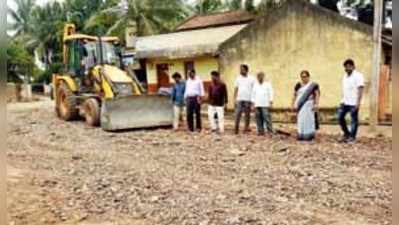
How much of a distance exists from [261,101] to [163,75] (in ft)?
44.0

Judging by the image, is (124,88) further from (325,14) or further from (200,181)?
(200,181)

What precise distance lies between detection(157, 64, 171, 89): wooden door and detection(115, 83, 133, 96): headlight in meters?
9.35

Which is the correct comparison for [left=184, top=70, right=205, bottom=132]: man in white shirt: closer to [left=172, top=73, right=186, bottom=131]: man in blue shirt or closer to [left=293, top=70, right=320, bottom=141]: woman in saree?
[left=172, top=73, right=186, bottom=131]: man in blue shirt

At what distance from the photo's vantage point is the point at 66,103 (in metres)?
16.4

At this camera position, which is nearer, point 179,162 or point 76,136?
point 179,162

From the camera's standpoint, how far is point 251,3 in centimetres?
2464

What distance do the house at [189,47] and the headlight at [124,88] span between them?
5.63m

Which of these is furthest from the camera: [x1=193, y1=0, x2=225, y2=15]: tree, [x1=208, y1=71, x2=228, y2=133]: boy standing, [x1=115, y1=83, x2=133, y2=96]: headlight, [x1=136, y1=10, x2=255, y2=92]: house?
[x1=193, y1=0, x2=225, y2=15]: tree

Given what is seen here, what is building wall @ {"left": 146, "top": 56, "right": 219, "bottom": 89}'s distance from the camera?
858 inches

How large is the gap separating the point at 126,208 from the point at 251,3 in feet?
64.1

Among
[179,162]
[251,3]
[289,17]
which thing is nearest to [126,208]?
[179,162]

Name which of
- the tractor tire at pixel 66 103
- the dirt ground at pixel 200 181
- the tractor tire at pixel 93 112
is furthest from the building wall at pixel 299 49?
the tractor tire at pixel 93 112

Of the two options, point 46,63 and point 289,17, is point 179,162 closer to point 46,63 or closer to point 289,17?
point 289,17

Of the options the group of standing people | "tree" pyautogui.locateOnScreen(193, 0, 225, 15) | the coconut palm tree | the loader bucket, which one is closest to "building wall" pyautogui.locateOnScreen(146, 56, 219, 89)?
the coconut palm tree
